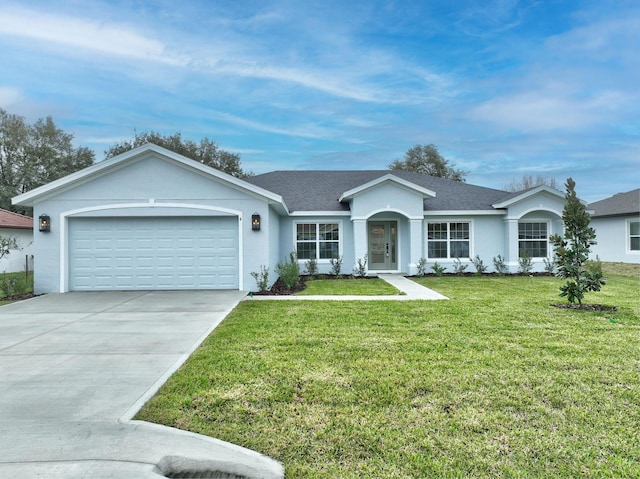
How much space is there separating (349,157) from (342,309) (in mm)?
27946

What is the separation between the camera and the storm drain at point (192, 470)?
8.87 feet

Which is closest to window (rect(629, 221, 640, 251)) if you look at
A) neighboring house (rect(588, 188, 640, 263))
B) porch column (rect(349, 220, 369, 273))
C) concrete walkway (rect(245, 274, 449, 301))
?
neighboring house (rect(588, 188, 640, 263))

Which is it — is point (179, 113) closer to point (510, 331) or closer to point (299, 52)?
point (299, 52)

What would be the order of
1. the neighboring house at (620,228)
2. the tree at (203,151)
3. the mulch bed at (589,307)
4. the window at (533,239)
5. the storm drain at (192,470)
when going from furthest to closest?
the tree at (203,151)
the neighboring house at (620,228)
the window at (533,239)
the mulch bed at (589,307)
the storm drain at (192,470)

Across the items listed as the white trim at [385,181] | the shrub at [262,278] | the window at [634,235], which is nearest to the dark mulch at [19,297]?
the shrub at [262,278]

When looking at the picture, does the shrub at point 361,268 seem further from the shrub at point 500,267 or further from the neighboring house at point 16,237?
the neighboring house at point 16,237

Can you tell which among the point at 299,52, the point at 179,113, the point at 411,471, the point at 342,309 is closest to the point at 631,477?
the point at 411,471

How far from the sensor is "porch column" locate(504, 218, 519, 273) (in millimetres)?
16125

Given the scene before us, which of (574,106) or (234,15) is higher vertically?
(234,15)

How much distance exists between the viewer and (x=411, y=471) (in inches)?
105

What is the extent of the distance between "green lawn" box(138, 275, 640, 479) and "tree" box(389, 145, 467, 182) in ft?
110

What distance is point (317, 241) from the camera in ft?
52.6

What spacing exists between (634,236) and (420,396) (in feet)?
A: 74.2

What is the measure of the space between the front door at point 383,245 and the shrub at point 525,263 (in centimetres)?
512
